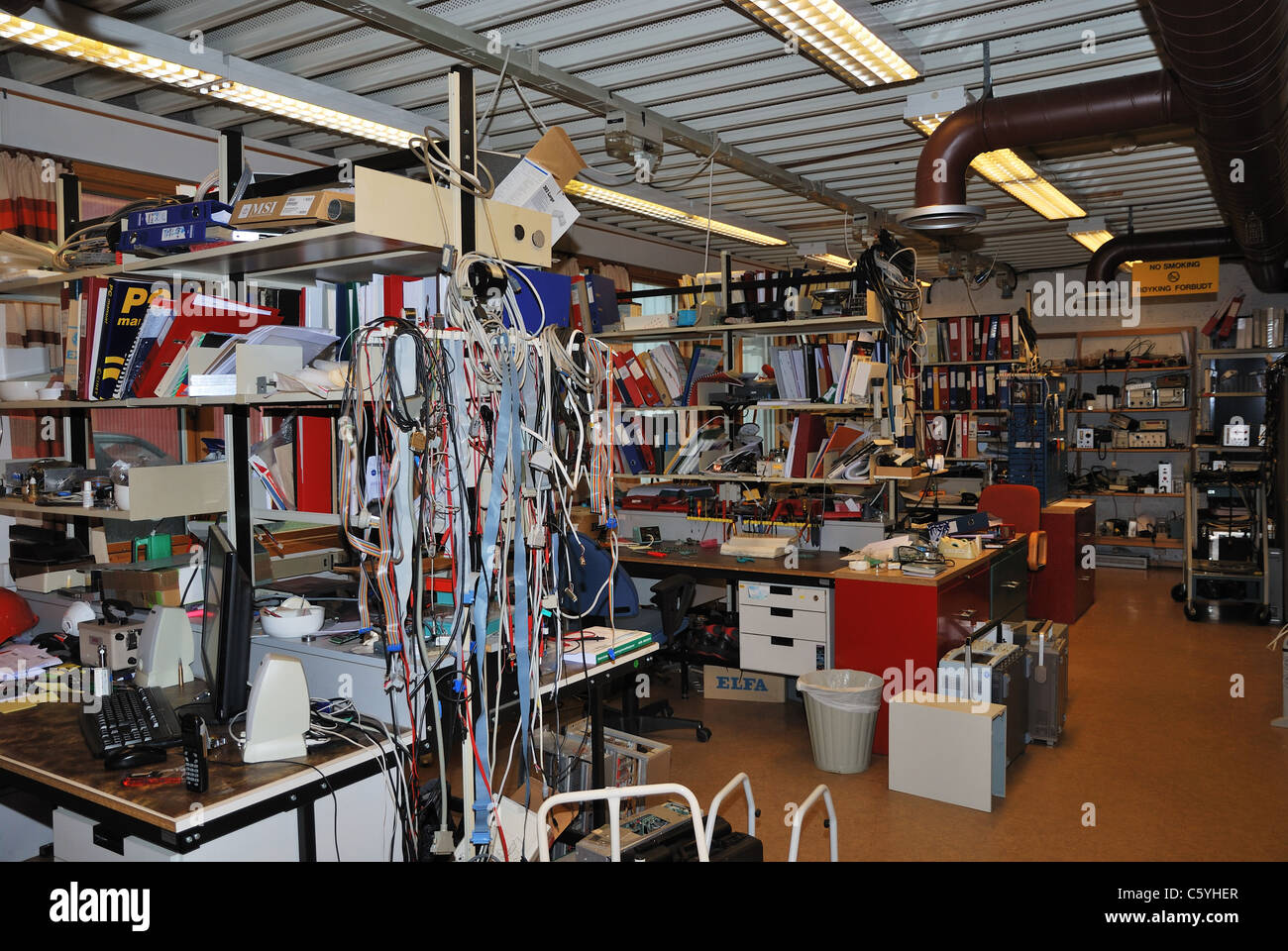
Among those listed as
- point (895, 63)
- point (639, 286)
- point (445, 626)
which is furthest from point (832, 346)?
point (639, 286)

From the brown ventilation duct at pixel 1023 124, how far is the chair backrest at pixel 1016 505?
2621mm

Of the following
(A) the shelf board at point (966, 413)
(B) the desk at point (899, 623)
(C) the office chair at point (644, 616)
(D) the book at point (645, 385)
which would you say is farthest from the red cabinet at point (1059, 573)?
(D) the book at point (645, 385)

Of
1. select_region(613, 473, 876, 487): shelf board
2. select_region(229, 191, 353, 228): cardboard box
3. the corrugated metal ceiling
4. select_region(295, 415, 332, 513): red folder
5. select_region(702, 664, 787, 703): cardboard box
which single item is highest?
the corrugated metal ceiling

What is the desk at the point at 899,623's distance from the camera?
394cm

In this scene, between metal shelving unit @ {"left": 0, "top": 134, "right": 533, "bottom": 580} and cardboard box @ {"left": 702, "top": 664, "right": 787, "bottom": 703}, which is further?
cardboard box @ {"left": 702, "top": 664, "right": 787, "bottom": 703}

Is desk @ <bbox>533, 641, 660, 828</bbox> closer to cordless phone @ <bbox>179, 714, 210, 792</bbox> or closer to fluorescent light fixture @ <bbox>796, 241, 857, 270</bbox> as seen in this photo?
cordless phone @ <bbox>179, 714, 210, 792</bbox>

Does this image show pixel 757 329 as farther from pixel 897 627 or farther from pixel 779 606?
pixel 897 627

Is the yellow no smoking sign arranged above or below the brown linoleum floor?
above

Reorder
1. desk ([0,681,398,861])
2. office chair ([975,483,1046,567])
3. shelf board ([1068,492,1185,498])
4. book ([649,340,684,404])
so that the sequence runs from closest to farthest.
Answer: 1. desk ([0,681,398,861])
2. book ([649,340,684,404])
3. office chair ([975,483,1046,567])
4. shelf board ([1068,492,1185,498])

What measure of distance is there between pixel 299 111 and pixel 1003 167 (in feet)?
12.6

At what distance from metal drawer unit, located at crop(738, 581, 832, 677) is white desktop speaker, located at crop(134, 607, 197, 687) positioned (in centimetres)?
262

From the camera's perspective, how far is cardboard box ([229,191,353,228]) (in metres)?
2.18

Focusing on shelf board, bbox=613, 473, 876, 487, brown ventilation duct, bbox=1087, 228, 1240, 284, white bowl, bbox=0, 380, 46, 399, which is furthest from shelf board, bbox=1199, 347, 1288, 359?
white bowl, bbox=0, 380, 46, 399
